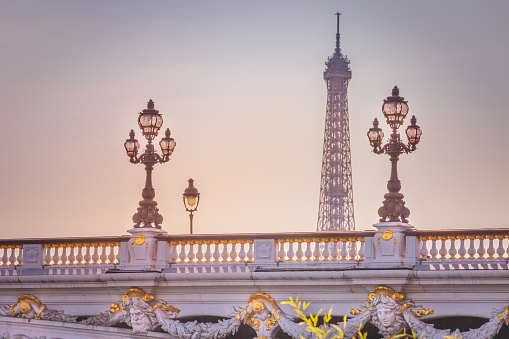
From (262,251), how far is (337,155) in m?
94.9

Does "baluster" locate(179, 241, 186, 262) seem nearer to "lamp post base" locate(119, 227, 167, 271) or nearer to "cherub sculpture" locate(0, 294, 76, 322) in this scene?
"lamp post base" locate(119, 227, 167, 271)

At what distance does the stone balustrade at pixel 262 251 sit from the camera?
33438 mm

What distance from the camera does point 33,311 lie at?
37.8 meters

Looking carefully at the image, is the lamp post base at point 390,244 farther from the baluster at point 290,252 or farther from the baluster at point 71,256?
the baluster at point 71,256

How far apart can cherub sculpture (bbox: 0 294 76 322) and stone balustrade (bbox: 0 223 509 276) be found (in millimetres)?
808

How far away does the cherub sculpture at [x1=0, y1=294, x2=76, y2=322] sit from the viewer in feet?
123

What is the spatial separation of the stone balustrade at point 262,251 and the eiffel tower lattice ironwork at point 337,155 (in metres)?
79.9

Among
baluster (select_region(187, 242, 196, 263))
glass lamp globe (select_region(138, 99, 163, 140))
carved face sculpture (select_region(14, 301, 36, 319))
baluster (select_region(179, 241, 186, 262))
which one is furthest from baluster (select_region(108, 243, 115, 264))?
glass lamp globe (select_region(138, 99, 163, 140))

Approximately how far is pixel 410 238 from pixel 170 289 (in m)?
6.66

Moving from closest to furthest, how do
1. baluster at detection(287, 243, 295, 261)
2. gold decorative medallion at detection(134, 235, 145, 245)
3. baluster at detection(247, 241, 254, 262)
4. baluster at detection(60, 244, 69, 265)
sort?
1. baluster at detection(287, 243, 295, 261)
2. baluster at detection(247, 241, 254, 262)
3. gold decorative medallion at detection(134, 235, 145, 245)
4. baluster at detection(60, 244, 69, 265)

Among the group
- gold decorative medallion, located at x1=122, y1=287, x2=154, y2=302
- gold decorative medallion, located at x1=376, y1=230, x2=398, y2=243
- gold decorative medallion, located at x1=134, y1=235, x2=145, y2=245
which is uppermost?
gold decorative medallion, located at x1=376, y1=230, x2=398, y2=243

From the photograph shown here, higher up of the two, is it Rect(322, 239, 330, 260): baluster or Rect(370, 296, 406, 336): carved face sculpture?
Rect(322, 239, 330, 260): baluster

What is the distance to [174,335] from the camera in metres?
35.8

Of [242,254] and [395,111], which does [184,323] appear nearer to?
[242,254]
